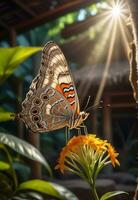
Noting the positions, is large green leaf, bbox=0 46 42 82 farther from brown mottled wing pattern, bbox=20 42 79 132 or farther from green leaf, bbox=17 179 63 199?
brown mottled wing pattern, bbox=20 42 79 132

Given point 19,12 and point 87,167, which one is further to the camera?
point 19,12

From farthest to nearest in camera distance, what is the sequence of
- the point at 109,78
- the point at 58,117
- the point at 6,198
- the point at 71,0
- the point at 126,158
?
the point at 126,158, the point at 109,78, the point at 71,0, the point at 6,198, the point at 58,117

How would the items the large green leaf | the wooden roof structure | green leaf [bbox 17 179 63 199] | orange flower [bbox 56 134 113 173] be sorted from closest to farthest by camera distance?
orange flower [bbox 56 134 113 173]
green leaf [bbox 17 179 63 199]
the large green leaf
the wooden roof structure

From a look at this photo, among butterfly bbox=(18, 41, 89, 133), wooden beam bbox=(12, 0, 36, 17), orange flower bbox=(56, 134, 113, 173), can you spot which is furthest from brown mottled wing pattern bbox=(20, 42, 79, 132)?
wooden beam bbox=(12, 0, 36, 17)

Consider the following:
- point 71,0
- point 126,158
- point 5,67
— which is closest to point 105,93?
point 126,158

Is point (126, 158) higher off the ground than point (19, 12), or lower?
lower

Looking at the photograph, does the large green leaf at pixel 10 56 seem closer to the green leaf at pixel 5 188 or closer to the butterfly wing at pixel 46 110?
the green leaf at pixel 5 188

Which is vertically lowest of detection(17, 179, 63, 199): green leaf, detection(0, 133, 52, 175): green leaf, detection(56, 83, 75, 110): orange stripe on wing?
detection(17, 179, 63, 199): green leaf

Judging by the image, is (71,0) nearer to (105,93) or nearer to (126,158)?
(105,93)
